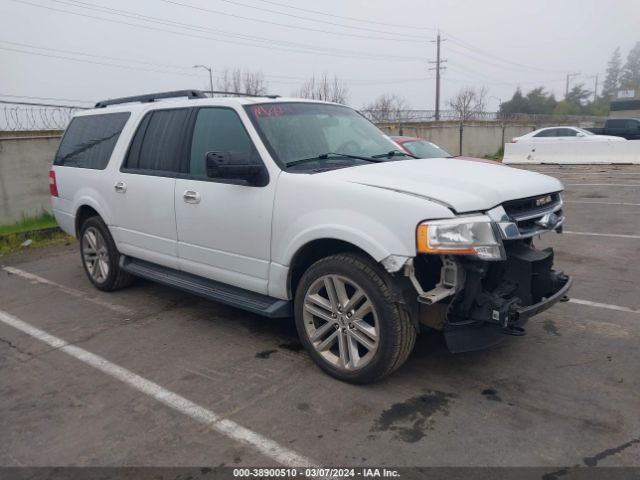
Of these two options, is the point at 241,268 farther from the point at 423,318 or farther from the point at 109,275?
the point at 109,275

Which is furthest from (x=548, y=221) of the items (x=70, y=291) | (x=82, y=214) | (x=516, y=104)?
(x=516, y=104)

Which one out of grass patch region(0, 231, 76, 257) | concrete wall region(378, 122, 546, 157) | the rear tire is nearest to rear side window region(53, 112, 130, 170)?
the rear tire

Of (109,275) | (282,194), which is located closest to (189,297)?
(109,275)

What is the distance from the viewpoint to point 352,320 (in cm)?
354

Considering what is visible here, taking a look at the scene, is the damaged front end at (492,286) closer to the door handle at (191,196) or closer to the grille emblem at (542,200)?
the grille emblem at (542,200)

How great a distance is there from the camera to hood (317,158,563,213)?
3.25 m

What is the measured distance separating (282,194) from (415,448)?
190cm

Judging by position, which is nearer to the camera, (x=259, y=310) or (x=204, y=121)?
(x=259, y=310)

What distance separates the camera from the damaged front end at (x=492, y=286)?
324cm

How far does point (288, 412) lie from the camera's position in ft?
10.8

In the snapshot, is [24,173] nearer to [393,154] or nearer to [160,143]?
[160,143]

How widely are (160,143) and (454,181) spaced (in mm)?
2806

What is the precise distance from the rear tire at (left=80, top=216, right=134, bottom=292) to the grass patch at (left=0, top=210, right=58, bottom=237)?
3536 millimetres

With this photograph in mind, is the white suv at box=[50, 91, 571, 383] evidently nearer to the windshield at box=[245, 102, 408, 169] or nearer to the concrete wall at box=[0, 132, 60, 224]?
the windshield at box=[245, 102, 408, 169]
